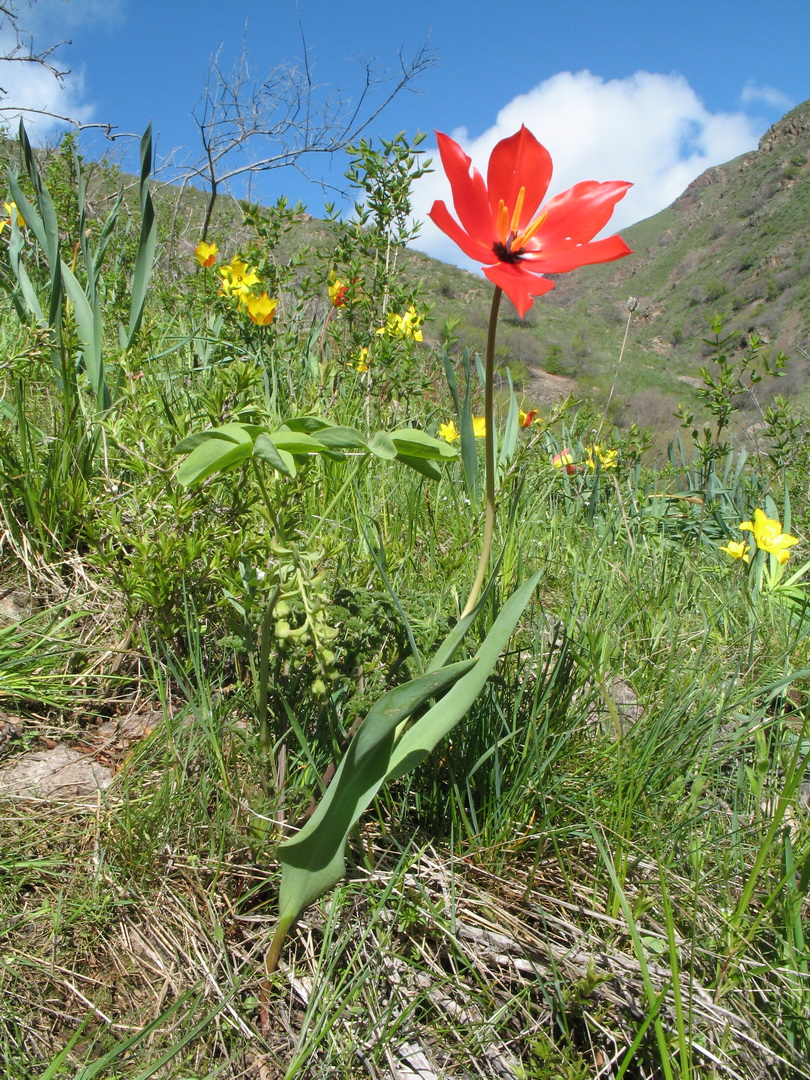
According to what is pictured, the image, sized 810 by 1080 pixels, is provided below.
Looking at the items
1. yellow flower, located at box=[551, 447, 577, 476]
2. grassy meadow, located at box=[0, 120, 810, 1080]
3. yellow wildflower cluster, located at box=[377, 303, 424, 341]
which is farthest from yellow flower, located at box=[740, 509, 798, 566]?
yellow wildflower cluster, located at box=[377, 303, 424, 341]

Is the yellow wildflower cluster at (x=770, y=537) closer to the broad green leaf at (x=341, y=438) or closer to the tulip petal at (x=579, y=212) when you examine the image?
the tulip petal at (x=579, y=212)

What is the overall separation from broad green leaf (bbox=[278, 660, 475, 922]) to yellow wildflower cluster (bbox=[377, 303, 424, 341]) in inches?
78.0

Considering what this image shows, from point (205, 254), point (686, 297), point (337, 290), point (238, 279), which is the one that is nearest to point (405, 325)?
point (337, 290)

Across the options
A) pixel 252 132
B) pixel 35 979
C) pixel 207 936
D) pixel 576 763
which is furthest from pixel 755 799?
pixel 252 132

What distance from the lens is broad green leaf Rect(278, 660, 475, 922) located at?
69 centimetres

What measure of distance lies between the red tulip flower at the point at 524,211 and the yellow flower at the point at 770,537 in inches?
55.8

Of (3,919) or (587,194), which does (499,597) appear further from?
(3,919)

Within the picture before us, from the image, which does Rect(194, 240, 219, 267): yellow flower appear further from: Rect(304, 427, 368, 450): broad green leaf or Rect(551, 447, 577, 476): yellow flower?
Rect(304, 427, 368, 450): broad green leaf

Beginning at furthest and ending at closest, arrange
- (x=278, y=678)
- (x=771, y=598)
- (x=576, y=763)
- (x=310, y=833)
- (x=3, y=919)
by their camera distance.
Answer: (x=771, y=598), (x=576, y=763), (x=278, y=678), (x=3, y=919), (x=310, y=833)

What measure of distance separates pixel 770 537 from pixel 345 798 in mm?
1756

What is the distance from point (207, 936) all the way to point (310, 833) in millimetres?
294

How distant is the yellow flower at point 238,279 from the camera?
2.20 metres

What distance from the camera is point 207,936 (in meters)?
0.85

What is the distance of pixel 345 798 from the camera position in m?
0.72
